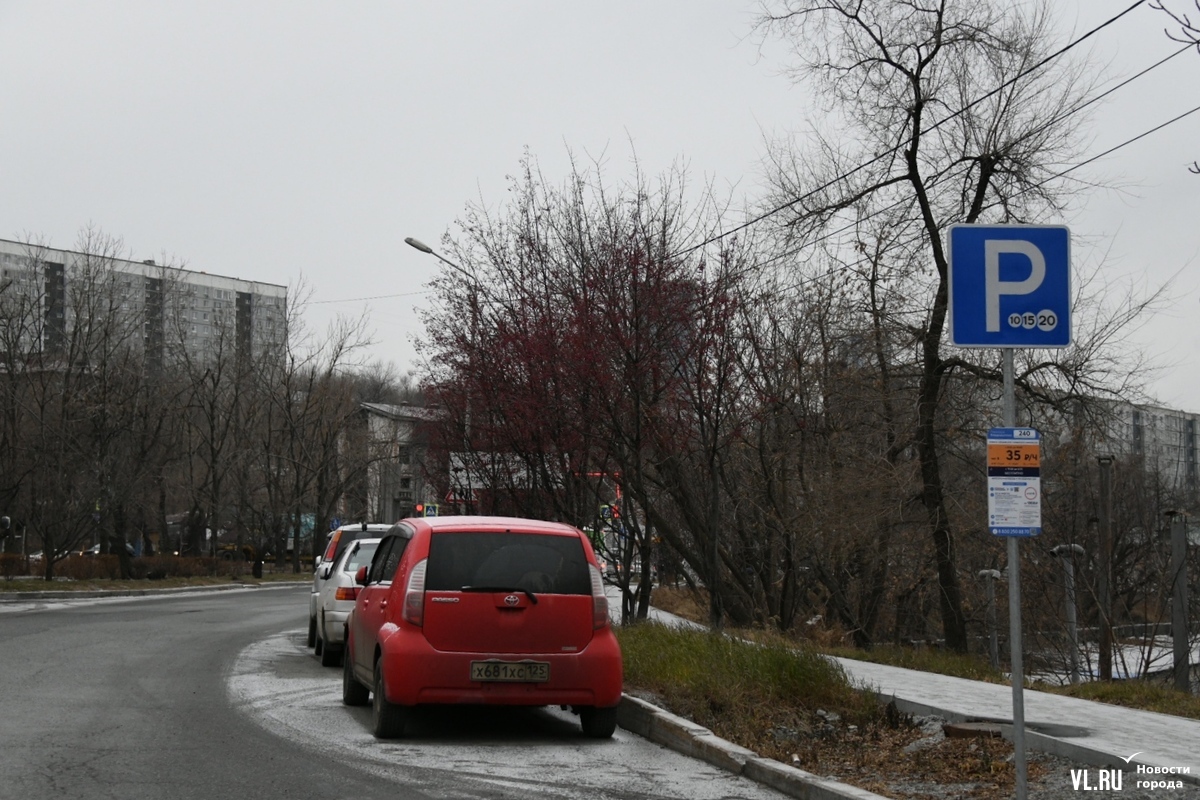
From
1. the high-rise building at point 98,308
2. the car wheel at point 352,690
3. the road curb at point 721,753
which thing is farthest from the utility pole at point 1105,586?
the high-rise building at point 98,308

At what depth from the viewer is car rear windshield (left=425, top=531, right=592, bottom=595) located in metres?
9.55

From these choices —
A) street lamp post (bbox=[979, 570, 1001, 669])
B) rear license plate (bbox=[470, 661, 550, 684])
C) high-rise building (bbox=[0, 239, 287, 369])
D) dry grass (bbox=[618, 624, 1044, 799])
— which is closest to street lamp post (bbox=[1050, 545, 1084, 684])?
street lamp post (bbox=[979, 570, 1001, 669])

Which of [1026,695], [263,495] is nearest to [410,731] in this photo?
[1026,695]

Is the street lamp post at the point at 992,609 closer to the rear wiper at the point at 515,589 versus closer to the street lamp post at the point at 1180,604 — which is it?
the street lamp post at the point at 1180,604

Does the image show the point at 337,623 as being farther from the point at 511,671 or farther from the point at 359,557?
the point at 511,671

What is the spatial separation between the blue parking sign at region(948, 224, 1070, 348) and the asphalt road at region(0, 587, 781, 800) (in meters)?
3.01

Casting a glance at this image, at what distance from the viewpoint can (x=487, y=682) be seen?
368 inches

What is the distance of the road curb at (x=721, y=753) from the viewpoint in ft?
23.4

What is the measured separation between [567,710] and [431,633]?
2566 millimetres

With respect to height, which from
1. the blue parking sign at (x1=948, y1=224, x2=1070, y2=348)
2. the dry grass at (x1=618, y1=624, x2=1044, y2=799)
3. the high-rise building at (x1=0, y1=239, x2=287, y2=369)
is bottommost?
the dry grass at (x1=618, y1=624, x2=1044, y2=799)

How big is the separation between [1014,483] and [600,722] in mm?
4602

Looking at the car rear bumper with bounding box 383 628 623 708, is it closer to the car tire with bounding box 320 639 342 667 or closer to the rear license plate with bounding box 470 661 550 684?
the rear license plate with bounding box 470 661 550 684

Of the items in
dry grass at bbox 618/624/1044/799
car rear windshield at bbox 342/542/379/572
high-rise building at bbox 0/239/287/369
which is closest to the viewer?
dry grass at bbox 618/624/1044/799

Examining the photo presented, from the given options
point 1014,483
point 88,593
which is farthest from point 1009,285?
point 88,593
